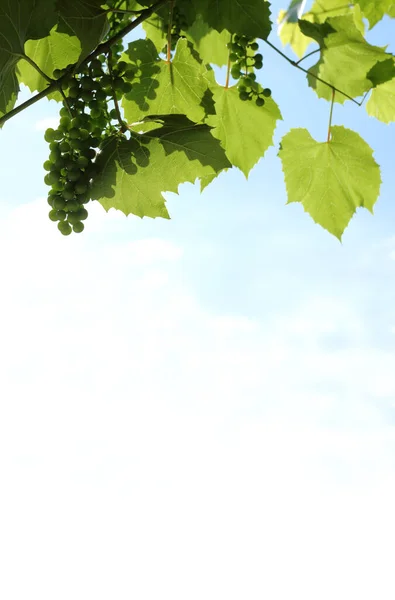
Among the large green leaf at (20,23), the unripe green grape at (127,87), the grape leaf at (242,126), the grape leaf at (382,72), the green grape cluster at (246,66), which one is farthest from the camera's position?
the grape leaf at (242,126)

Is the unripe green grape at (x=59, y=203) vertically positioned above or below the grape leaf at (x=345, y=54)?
below

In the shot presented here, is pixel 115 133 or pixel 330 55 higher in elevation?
pixel 330 55

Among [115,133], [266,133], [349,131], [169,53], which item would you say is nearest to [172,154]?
[115,133]

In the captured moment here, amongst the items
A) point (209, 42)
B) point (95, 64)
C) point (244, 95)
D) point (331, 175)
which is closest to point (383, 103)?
point (331, 175)

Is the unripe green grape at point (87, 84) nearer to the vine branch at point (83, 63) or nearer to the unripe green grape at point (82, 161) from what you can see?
the vine branch at point (83, 63)

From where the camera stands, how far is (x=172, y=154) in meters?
1.81

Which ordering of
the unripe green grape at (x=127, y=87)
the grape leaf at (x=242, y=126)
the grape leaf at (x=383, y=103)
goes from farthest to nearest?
the grape leaf at (x=383, y=103) < the grape leaf at (x=242, y=126) < the unripe green grape at (x=127, y=87)

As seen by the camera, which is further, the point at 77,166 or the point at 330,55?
the point at 330,55

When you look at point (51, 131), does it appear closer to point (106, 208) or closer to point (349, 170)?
point (106, 208)

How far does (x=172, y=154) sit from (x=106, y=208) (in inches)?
10.2

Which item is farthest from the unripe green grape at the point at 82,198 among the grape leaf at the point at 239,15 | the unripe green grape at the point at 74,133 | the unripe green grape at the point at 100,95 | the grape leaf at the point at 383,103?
the grape leaf at the point at 383,103

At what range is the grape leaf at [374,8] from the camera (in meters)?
2.16

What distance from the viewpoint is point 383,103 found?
99.9 inches

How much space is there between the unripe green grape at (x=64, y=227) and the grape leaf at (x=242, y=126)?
794 mm
